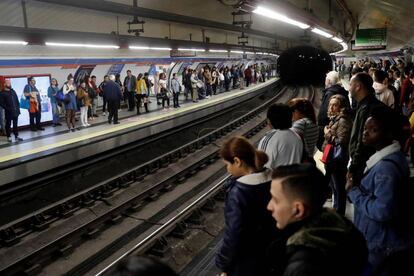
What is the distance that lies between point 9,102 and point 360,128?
34.2ft

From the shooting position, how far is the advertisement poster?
1293 centimetres

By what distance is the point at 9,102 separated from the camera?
11.4 metres

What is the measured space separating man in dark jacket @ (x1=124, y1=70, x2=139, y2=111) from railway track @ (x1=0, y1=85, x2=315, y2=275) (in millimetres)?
6870

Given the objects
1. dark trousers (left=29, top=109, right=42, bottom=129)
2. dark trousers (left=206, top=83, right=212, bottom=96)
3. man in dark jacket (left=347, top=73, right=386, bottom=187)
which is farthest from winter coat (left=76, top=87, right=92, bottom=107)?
man in dark jacket (left=347, top=73, right=386, bottom=187)

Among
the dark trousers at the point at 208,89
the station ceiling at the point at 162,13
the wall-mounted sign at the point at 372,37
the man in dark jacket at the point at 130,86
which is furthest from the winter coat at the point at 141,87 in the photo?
the wall-mounted sign at the point at 372,37

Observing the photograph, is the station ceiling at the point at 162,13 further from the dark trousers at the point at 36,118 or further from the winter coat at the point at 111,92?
the dark trousers at the point at 36,118

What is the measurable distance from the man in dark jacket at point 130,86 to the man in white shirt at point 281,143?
1352 centimetres

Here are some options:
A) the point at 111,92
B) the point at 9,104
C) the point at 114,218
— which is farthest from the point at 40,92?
the point at 114,218

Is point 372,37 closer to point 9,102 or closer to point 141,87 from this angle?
point 141,87

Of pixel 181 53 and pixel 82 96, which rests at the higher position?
pixel 181 53

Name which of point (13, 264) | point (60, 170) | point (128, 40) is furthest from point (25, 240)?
point (128, 40)

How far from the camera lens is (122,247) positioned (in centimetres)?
618

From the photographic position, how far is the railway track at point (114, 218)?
569 cm

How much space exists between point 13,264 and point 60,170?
416cm
